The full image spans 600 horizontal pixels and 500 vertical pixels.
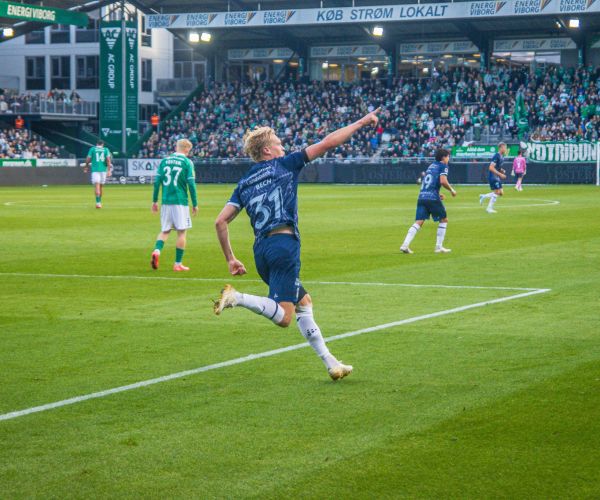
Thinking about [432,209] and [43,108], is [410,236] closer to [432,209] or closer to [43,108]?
[432,209]

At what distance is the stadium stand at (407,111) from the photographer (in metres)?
58.7

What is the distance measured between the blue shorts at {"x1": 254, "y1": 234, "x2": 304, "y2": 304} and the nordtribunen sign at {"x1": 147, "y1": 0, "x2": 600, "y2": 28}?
53.0 m

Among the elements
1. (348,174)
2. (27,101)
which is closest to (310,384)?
(348,174)

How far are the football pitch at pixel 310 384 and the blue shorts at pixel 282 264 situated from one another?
0.71 m

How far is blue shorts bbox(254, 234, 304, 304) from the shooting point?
7.79m

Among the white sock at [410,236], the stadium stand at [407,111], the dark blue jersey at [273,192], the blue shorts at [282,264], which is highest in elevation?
the stadium stand at [407,111]

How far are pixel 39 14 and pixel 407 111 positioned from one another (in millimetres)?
22533

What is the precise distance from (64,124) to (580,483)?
72.8m

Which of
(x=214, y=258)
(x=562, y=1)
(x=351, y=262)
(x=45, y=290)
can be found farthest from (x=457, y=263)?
(x=562, y=1)

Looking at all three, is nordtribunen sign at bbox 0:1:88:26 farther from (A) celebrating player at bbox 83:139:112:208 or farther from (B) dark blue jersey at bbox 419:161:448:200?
(B) dark blue jersey at bbox 419:161:448:200

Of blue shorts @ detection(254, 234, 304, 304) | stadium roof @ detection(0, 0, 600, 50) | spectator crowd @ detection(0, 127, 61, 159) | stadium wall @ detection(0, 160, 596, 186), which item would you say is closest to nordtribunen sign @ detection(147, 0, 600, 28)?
stadium roof @ detection(0, 0, 600, 50)

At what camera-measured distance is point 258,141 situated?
7828 mm

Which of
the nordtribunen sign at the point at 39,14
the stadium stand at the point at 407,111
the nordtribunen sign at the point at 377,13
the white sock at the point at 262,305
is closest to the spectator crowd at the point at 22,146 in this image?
the stadium stand at the point at 407,111

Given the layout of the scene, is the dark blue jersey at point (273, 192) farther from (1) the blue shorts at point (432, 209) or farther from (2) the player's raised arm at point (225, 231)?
(1) the blue shorts at point (432, 209)
